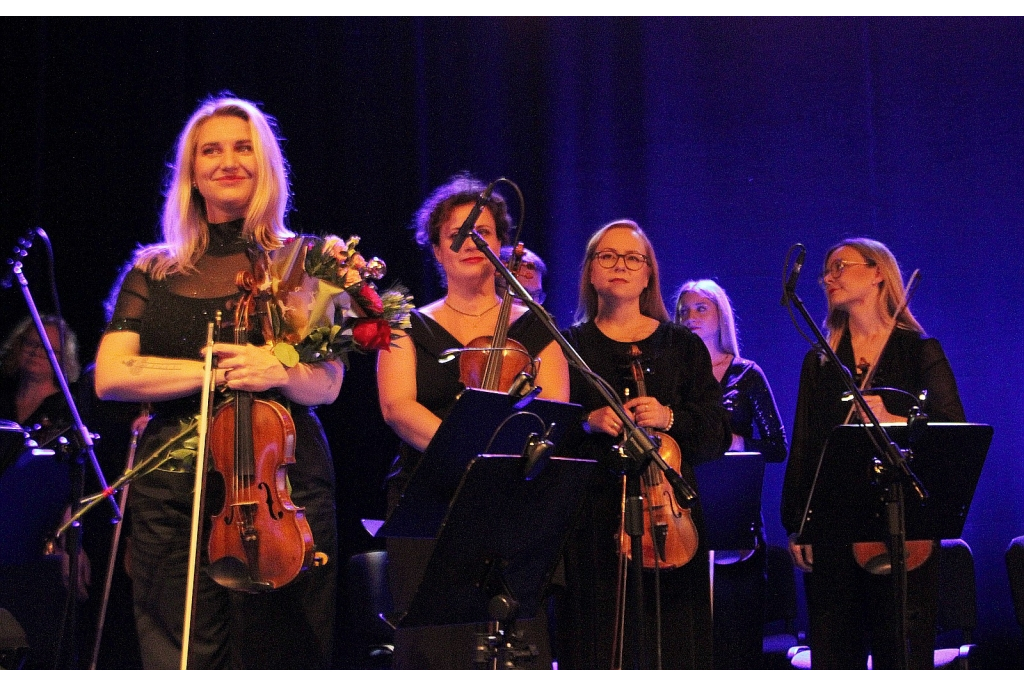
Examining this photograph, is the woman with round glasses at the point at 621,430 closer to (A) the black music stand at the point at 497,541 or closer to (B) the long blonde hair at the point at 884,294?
(A) the black music stand at the point at 497,541

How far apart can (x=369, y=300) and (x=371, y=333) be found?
0.07 m

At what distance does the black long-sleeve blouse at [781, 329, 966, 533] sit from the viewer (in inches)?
136

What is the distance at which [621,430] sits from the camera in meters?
2.95

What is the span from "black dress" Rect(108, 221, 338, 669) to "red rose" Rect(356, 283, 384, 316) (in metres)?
0.27

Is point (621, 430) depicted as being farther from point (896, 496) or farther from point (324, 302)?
point (324, 302)

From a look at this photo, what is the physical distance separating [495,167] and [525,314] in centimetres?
188

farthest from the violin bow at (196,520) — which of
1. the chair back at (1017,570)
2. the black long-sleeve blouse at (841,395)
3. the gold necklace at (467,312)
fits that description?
the chair back at (1017,570)

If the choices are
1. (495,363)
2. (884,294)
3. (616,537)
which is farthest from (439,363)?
(884,294)

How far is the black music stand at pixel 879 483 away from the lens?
300cm

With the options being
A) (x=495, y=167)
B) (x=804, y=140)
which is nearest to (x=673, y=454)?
(x=495, y=167)

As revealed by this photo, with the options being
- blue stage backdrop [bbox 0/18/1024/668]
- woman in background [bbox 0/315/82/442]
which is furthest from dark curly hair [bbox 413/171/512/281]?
woman in background [bbox 0/315/82/442]

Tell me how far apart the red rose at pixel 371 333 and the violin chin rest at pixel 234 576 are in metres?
0.49

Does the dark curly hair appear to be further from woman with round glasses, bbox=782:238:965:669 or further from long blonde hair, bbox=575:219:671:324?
woman with round glasses, bbox=782:238:965:669

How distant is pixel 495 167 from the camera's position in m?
4.73
